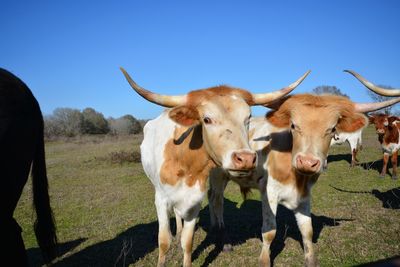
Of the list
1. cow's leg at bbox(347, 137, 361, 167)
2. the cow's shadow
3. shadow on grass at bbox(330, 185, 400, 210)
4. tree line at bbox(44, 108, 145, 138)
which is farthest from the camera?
tree line at bbox(44, 108, 145, 138)

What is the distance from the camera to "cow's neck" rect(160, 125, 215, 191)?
425 centimetres

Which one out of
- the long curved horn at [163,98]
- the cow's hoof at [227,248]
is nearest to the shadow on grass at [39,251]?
the cow's hoof at [227,248]

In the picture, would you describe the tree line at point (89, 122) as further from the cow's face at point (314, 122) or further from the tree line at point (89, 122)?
the cow's face at point (314, 122)

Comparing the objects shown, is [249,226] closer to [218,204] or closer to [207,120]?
[218,204]

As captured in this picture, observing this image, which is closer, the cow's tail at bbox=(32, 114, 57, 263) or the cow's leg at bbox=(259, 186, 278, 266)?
the cow's tail at bbox=(32, 114, 57, 263)

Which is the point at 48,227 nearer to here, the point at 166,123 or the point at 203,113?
the point at 166,123

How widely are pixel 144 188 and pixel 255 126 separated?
22.4 feet

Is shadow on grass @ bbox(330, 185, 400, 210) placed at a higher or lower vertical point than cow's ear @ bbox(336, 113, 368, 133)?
lower

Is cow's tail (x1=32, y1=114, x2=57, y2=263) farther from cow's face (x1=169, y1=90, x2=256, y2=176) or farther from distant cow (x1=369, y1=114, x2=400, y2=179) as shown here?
distant cow (x1=369, y1=114, x2=400, y2=179)

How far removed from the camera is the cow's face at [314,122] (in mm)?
3776

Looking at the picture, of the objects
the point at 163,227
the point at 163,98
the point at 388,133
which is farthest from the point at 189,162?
the point at 388,133

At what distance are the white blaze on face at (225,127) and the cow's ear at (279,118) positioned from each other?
981mm

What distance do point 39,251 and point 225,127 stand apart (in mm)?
4938

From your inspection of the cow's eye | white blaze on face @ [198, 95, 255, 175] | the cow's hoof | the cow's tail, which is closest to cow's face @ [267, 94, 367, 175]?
white blaze on face @ [198, 95, 255, 175]
